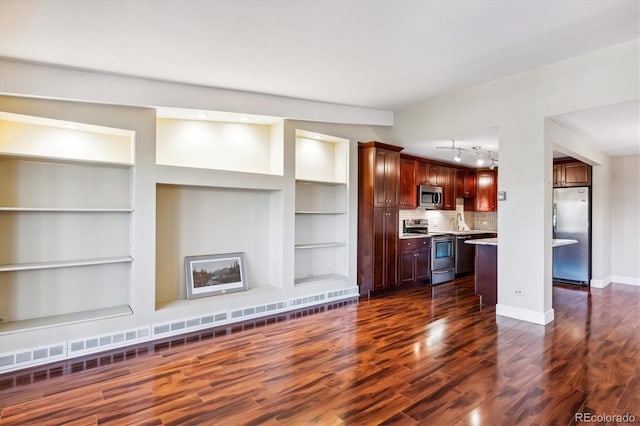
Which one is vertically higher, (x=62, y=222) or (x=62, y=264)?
(x=62, y=222)

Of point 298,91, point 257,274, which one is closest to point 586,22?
point 298,91

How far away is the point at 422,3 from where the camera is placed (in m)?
2.49

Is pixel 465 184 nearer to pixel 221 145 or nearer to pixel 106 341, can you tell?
pixel 221 145

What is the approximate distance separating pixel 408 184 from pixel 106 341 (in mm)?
5164

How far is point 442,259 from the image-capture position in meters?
6.36

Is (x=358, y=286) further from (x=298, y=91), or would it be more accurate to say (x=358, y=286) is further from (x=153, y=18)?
(x=153, y=18)

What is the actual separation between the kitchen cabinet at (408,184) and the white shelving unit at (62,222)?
14.5 feet

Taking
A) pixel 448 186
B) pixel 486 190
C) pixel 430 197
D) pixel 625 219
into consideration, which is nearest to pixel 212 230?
pixel 430 197

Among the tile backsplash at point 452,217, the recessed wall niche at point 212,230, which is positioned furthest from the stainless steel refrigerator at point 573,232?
the recessed wall niche at point 212,230

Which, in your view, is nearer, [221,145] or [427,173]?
[221,145]

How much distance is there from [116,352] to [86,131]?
2265mm

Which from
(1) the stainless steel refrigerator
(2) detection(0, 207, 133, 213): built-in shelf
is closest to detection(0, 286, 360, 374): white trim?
(2) detection(0, 207, 133, 213): built-in shelf

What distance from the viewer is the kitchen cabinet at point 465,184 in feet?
25.1

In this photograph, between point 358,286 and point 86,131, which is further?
point 358,286
